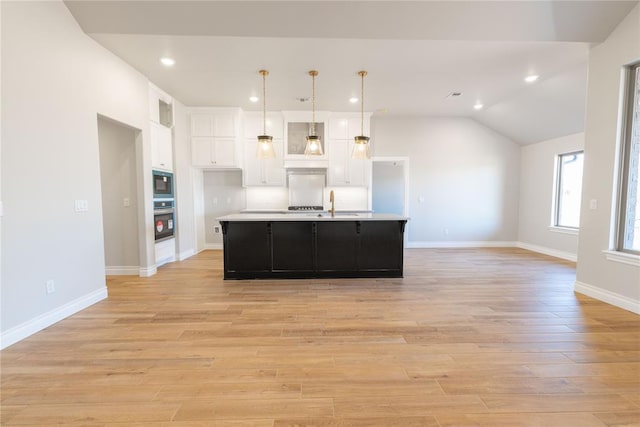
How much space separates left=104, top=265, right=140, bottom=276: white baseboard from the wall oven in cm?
53

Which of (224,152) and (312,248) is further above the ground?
(224,152)

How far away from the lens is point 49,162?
2.61 meters

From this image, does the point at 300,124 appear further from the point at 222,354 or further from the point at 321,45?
the point at 222,354

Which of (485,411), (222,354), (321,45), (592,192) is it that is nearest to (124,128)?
(321,45)

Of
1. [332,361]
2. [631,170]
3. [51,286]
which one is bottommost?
[332,361]

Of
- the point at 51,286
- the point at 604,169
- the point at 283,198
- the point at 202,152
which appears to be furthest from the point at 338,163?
the point at 51,286

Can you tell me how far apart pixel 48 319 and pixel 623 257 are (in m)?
5.70

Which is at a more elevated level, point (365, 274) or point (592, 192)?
point (592, 192)

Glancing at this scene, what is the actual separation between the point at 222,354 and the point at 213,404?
53cm

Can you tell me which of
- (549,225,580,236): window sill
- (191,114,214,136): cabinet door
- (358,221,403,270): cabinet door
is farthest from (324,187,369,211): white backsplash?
(549,225,580,236): window sill

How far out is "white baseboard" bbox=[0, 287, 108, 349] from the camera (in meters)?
2.26

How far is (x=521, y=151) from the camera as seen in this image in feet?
20.9

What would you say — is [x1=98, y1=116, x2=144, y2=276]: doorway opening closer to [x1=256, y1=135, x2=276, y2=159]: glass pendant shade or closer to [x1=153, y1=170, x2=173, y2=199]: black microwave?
[x1=153, y1=170, x2=173, y2=199]: black microwave

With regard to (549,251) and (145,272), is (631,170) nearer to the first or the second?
(549,251)
